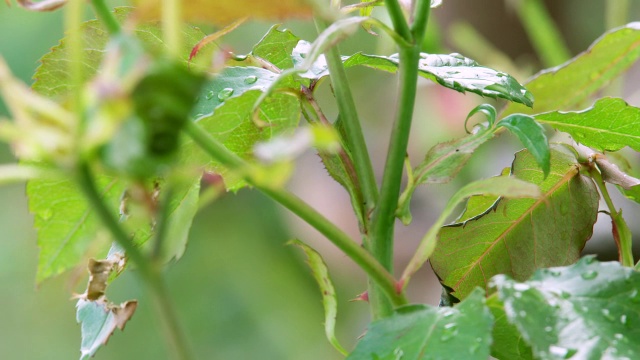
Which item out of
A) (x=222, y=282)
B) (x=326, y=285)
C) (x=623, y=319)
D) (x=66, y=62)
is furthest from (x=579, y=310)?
(x=222, y=282)

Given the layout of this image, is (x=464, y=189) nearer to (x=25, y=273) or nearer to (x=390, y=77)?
(x=390, y=77)

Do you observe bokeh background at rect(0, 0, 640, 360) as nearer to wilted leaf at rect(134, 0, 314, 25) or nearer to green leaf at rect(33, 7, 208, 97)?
green leaf at rect(33, 7, 208, 97)

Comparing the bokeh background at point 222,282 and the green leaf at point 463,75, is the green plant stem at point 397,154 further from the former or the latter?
the bokeh background at point 222,282

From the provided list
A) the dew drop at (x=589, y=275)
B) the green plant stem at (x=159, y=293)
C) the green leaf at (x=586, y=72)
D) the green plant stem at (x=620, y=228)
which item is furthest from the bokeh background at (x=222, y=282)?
the green plant stem at (x=159, y=293)

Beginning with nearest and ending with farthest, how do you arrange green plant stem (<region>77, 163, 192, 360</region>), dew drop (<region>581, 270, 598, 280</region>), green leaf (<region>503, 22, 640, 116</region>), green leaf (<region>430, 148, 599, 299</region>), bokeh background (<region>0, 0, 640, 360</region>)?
green plant stem (<region>77, 163, 192, 360</region>), dew drop (<region>581, 270, 598, 280</region>), green leaf (<region>430, 148, 599, 299</region>), green leaf (<region>503, 22, 640, 116</region>), bokeh background (<region>0, 0, 640, 360</region>)

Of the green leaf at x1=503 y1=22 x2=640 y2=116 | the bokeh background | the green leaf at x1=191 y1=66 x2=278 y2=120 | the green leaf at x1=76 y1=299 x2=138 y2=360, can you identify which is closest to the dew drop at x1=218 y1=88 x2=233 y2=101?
the green leaf at x1=191 y1=66 x2=278 y2=120

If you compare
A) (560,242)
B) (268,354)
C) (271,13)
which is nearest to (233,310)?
(268,354)

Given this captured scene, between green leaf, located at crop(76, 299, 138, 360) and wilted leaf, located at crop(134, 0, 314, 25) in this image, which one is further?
green leaf, located at crop(76, 299, 138, 360)
